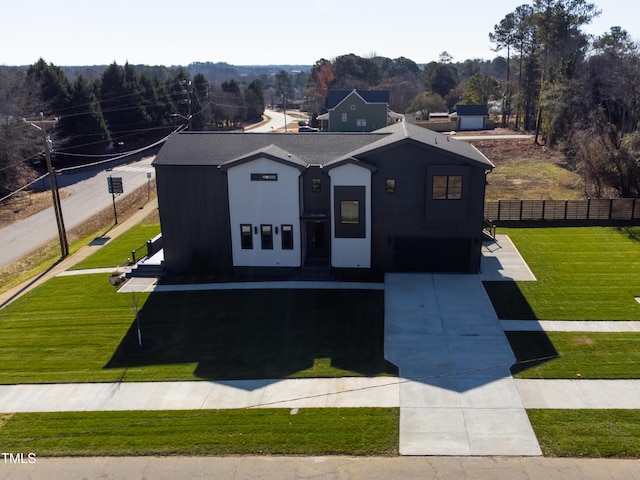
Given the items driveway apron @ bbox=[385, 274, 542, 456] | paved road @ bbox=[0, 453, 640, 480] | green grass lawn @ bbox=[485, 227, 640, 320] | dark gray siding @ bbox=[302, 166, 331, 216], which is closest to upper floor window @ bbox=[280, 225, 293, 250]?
dark gray siding @ bbox=[302, 166, 331, 216]

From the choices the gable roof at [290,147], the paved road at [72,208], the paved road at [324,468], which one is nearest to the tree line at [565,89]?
the gable roof at [290,147]

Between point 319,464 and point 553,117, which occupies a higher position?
point 553,117

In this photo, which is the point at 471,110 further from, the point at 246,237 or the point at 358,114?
the point at 246,237

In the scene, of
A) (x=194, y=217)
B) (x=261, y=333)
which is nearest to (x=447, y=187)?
(x=261, y=333)

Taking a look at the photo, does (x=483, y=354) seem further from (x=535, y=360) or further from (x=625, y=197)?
(x=625, y=197)

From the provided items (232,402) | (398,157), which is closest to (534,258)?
(398,157)

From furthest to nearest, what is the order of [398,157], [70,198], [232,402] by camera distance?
[70,198] → [398,157] → [232,402]
